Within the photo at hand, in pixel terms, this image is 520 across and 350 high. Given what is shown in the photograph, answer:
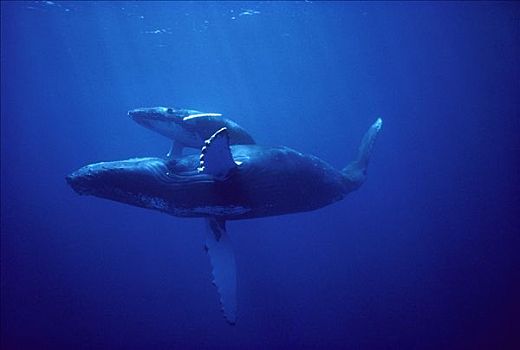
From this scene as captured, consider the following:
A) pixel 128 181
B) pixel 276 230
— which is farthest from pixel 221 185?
pixel 276 230

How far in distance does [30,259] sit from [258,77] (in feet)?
103

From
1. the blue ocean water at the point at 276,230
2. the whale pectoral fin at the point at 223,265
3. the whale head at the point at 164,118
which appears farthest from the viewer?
the blue ocean water at the point at 276,230

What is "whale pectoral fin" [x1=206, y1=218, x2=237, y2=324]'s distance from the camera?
645 cm

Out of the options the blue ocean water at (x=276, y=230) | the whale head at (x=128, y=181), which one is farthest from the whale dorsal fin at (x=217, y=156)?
the blue ocean water at (x=276, y=230)

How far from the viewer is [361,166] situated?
9.09 meters

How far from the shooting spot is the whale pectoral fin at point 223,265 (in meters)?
6.45

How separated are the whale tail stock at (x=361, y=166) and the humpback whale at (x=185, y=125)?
2.22 metres

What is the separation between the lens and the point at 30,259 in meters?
25.7

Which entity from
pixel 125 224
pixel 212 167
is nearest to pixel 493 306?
pixel 212 167

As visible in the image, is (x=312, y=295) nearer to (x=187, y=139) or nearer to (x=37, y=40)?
(x=187, y=139)

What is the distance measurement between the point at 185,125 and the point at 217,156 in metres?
2.59

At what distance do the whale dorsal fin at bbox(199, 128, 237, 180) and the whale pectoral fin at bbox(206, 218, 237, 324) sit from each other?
1.65 meters

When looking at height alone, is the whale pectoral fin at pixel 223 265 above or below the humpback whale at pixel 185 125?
below

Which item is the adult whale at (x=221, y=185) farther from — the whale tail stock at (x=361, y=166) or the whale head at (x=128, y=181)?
the whale tail stock at (x=361, y=166)
